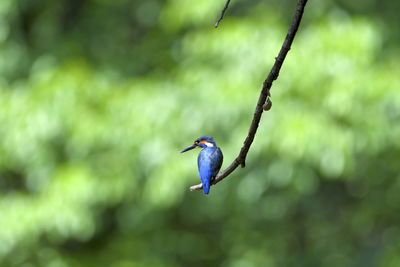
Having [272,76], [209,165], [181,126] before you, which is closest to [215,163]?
[209,165]

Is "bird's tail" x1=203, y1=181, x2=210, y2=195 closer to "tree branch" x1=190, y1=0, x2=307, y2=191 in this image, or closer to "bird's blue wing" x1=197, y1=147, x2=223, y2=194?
"bird's blue wing" x1=197, y1=147, x2=223, y2=194

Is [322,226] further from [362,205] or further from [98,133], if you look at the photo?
[98,133]

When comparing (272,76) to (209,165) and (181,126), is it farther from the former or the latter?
(181,126)

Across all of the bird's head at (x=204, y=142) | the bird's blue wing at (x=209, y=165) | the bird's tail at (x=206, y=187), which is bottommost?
the bird's tail at (x=206, y=187)

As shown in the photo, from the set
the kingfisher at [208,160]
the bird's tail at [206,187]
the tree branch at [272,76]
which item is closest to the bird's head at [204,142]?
the kingfisher at [208,160]

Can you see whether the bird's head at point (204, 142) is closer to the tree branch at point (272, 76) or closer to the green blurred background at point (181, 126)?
the tree branch at point (272, 76)

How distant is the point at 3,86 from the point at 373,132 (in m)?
3.86

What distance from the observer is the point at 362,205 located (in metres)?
7.57

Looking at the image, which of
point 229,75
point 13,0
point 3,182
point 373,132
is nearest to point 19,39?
point 13,0

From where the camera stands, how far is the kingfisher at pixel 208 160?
1.04 metres

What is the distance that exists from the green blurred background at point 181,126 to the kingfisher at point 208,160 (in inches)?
154

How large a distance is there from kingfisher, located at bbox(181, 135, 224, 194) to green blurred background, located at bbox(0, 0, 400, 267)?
391 centimetres

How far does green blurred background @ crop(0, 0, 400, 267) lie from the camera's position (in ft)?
17.3

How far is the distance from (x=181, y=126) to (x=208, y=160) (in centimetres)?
447
